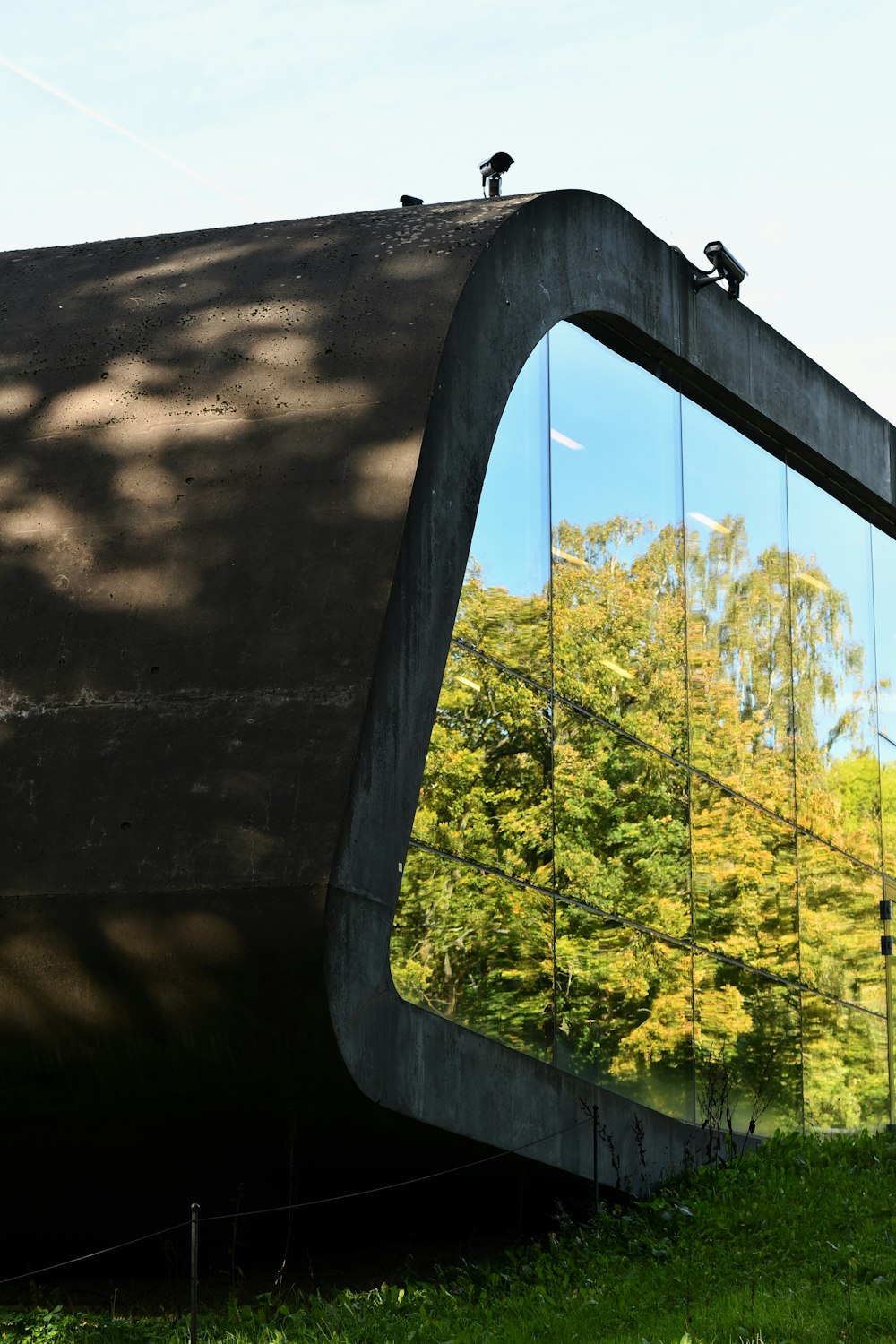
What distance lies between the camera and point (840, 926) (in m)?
16.3

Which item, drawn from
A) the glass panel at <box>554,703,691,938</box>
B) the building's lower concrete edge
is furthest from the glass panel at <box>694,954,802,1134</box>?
the glass panel at <box>554,703,691,938</box>

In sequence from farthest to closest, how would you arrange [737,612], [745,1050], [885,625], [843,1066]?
[885,625]
[843,1066]
[737,612]
[745,1050]

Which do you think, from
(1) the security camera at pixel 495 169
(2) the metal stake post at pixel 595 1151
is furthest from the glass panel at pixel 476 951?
(1) the security camera at pixel 495 169

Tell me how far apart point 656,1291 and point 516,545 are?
15.3 ft

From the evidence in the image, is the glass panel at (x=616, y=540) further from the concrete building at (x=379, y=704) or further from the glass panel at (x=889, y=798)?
the glass panel at (x=889, y=798)

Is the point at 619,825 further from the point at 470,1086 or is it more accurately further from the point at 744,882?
the point at 470,1086

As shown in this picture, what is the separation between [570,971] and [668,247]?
5.73 m

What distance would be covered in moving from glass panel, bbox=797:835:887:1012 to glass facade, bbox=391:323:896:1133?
1.4 inches

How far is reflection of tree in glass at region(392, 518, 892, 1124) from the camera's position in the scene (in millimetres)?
10344


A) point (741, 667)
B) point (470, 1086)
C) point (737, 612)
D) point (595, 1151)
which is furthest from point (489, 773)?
point (737, 612)

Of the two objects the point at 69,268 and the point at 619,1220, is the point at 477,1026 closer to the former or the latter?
the point at 619,1220

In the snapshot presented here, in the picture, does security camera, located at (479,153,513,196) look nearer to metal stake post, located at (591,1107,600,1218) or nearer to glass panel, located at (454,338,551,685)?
glass panel, located at (454,338,551,685)

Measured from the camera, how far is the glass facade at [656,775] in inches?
415

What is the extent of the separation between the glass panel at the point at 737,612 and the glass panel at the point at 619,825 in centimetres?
73
